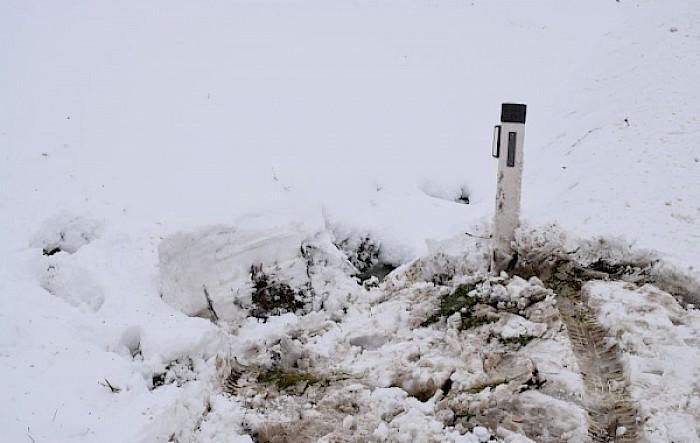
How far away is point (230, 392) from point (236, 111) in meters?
7.70

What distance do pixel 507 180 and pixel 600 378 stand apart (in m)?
2.69

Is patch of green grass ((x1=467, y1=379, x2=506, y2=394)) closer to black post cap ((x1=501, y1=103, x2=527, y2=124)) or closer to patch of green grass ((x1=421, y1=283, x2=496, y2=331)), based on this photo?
patch of green grass ((x1=421, y1=283, x2=496, y2=331))

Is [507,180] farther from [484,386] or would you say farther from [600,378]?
[484,386]

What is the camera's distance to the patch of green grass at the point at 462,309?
5812 mm

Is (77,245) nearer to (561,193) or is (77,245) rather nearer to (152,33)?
(561,193)

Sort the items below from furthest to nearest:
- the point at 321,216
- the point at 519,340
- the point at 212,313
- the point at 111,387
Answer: the point at 321,216, the point at 212,313, the point at 519,340, the point at 111,387

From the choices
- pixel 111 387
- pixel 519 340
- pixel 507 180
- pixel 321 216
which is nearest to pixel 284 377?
pixel 111 387

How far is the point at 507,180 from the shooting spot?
676 cm

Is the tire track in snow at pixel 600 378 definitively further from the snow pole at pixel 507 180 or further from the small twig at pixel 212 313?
the small twig at pixel 212 313

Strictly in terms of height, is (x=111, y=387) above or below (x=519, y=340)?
below

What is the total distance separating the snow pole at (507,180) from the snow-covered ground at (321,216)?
236mm

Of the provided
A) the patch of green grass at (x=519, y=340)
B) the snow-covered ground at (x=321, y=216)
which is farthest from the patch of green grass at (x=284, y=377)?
the patch of green grass at (x=519, y=340)

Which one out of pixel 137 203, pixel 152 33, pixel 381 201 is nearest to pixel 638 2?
pixel 381 201

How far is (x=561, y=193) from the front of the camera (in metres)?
9.12
